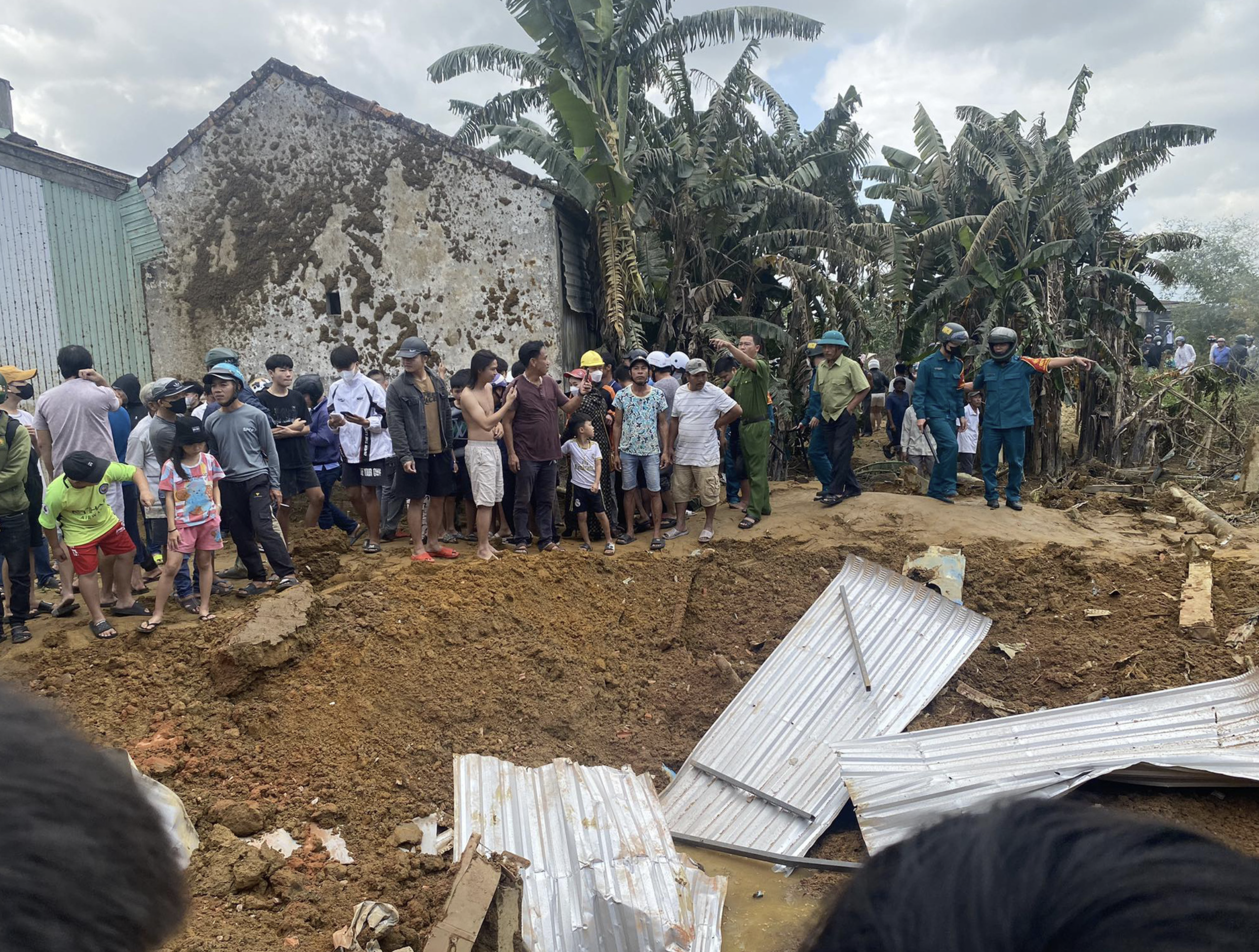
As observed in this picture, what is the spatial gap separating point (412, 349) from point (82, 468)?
2.64 m

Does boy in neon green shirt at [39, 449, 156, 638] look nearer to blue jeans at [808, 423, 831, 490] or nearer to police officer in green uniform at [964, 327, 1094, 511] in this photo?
blue jeans at [808, 423, 831, 490]

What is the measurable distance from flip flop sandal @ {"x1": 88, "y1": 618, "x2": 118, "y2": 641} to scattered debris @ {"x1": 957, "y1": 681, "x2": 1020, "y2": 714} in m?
5.71

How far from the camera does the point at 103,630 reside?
17.7 feet

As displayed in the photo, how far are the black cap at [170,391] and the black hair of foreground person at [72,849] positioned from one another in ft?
Answer: 18.8

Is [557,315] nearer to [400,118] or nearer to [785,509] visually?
[400,118]

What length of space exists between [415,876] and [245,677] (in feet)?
6.42

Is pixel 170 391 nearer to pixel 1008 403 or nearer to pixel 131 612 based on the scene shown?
pixel 131 612

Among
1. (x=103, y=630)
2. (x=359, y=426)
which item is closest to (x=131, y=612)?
(x=103, y=630)

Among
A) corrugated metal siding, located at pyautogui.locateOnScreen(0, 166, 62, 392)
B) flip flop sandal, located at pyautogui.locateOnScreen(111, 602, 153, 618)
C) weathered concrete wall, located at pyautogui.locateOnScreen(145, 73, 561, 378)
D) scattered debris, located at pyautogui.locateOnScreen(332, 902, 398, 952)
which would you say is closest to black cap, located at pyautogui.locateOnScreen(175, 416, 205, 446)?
flip flop sandal, located at pyautogui.locateOnScreen(111, 602, 153, 618)

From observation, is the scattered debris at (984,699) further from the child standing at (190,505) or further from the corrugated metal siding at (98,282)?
the corrugated metal siding at (98,282)

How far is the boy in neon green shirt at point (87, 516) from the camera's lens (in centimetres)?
536

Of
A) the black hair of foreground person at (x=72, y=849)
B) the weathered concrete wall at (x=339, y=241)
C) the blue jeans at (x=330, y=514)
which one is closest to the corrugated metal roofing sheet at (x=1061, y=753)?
the black hair of foreground person at (x=72, y=849)

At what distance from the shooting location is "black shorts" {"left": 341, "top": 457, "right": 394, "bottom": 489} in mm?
7461

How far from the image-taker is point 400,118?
11.3m
